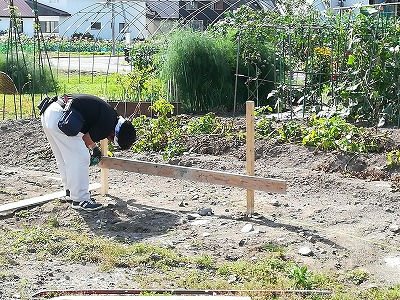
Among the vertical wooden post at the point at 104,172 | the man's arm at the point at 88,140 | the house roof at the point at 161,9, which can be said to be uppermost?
the house roof at the point at 161,9

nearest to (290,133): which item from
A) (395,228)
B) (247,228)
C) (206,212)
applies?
(206,212)

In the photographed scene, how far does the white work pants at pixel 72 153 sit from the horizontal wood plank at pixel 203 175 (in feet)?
1.63

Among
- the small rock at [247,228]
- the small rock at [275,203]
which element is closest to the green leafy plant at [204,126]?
the small rock at [275,203]

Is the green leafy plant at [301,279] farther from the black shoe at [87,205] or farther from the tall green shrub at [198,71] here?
the tall green shrub at [198,71]

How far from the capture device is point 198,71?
1466 centimetres

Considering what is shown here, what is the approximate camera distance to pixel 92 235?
7340 mm

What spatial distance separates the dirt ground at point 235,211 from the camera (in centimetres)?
623

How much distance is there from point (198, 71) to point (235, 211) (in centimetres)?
691

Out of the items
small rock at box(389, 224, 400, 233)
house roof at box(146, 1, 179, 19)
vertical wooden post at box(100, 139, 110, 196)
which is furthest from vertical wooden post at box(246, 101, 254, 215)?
house roof at box(146, 1, 179, 19)

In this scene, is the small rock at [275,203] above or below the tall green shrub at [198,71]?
below

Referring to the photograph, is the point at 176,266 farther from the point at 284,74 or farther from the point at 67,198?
the point at 284,74

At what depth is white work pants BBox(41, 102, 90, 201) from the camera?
798 centimetres

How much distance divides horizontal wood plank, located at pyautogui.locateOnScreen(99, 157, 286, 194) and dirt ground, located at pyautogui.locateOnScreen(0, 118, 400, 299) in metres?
0.35

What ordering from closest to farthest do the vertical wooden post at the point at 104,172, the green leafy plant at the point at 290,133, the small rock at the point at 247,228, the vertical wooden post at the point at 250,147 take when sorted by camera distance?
the small rock at the point at 247,228 < the vertical wooden post at the point at 250,147 < the vertical wooden post at the point at 104,172 < the green leafy plant at the point at 290,133
